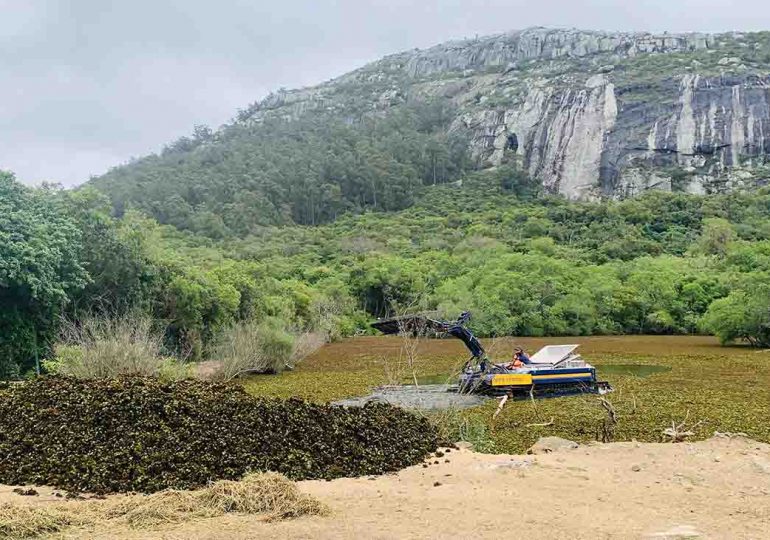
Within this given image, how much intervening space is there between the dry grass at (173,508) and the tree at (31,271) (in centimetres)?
1282

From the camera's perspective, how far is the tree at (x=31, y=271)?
64.4ft

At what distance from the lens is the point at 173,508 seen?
8.33m

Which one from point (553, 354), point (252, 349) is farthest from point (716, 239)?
point (252, 349)

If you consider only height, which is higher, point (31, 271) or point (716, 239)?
point (31, 271)

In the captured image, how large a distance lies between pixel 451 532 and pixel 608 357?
26951 millimetres

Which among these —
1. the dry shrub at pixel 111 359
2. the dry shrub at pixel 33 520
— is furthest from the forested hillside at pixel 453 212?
the dry shrub at pixel 33 520

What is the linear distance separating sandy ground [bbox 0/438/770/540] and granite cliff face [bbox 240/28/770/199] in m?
85.7

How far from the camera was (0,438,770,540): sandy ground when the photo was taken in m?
7.89

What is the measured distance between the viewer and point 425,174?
112 m

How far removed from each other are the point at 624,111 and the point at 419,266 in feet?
184

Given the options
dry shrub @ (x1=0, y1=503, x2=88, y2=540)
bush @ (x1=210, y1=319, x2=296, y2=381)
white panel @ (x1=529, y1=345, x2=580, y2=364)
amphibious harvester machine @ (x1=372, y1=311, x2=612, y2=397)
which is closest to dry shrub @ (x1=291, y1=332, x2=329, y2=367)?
bush @ (x1=210, y1=319, x2=296, y2=381)

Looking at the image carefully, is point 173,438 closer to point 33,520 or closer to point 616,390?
point 33,520

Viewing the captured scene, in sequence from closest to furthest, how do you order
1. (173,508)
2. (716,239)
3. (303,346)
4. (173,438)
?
(173,508)
(173,438)
(303,346)
(716,239)

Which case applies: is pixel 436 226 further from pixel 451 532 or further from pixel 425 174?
pixel 451 532
